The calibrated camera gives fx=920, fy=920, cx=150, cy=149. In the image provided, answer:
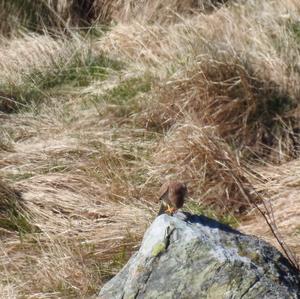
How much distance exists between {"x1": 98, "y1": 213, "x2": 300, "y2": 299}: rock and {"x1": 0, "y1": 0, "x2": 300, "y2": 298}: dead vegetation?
2.60 ft

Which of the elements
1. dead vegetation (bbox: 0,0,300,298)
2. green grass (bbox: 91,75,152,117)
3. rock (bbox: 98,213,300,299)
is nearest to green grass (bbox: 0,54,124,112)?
dead vegetation (bbox: 0,0,300,298)

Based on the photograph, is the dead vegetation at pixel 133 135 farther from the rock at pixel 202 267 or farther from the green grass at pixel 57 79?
the rock at pixel 202 267

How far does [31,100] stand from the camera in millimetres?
6789

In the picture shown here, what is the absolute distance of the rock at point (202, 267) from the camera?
3.35m

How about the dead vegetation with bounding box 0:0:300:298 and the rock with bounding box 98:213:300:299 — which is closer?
the rock with bounding box 98:213:300:299

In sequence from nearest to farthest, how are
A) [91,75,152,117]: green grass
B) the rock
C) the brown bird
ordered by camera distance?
the rock, the brown bird, [91,75,152,117]: green grass

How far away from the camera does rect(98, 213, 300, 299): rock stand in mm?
3354

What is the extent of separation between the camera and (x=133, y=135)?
603 cm

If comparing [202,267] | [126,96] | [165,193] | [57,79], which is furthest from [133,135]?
[202,267]

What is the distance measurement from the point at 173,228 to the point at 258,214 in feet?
5.64

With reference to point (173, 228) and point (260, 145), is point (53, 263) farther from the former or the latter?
point (260, 145)

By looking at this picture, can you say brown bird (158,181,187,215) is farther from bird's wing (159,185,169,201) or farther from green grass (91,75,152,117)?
green grass (91,75,152,117)

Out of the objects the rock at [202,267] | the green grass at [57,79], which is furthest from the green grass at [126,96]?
the rock at [202,267]

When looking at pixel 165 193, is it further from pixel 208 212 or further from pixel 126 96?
pixel 126 96
